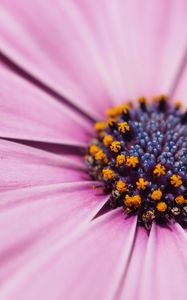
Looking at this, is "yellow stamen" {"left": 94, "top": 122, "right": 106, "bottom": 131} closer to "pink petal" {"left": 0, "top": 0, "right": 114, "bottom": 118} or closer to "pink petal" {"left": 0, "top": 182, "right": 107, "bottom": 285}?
"pink petal" {"left": 0, "top": 0, "right": 114, "bottom": 118}

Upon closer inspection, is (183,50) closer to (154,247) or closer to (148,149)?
(148,149)

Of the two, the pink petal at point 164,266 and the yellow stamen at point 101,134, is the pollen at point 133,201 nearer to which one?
the pink petal at point 164,266

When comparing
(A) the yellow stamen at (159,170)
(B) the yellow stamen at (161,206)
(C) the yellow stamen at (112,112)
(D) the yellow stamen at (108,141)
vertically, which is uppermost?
(C) the yellow stamen at (112,112)

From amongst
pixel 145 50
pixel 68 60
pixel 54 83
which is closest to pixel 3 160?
pixel 54 83

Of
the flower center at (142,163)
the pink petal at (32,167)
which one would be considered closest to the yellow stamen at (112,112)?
the flower center at (142,163)

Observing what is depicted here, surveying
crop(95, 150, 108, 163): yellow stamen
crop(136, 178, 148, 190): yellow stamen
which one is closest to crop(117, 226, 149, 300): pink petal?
crop(136, 178, 148, 190): yellow stamen


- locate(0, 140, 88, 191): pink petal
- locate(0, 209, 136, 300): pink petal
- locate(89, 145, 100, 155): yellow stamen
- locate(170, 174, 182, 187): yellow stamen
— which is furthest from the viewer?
locate(89, 145, 100, 155): yellow stamen

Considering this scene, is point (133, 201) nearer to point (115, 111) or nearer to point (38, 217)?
point (38, 217)
